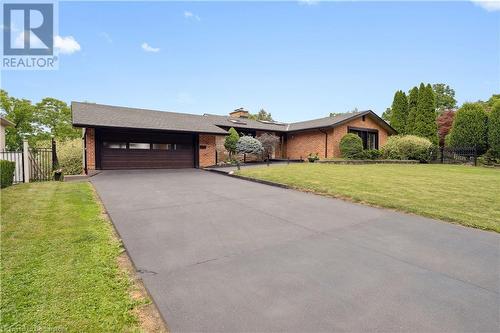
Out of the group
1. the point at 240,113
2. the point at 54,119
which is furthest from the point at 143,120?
the point at 54,119

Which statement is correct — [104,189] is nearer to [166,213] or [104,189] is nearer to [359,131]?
[166,213]

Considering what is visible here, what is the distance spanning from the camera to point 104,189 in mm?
8492

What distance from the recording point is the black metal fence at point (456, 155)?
19.3 metres

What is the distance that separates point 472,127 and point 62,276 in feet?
83.5

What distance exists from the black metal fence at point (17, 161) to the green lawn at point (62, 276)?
21.6 feet

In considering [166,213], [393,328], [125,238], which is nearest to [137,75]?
[166,213]

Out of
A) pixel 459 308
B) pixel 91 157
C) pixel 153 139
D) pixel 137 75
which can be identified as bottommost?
pixel 459 308

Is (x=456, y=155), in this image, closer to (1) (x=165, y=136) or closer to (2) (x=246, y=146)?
(2) (x=246, y=146)

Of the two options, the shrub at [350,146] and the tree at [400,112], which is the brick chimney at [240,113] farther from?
the tree at [400,112]

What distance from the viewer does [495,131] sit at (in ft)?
58.1

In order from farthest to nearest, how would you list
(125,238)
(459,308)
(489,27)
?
(489,27) < (125,238) < (459,308)

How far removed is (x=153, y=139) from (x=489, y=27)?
60.7 ft

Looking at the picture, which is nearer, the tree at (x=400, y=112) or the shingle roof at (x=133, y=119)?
the shingle roof at (x=133, y=119)

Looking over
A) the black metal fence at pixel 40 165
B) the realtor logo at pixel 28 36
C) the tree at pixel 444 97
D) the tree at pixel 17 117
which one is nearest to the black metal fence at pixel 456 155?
the realtor logo at pixel 28 36
